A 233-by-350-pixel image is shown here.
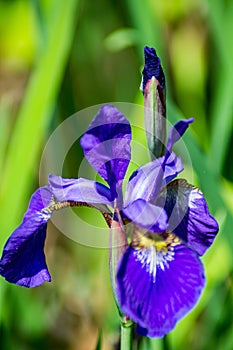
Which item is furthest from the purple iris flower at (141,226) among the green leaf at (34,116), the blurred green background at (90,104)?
the green leaf at (34,116)

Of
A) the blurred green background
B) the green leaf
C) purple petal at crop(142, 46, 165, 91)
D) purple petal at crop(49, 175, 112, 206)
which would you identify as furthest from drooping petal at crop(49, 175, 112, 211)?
the green leaf

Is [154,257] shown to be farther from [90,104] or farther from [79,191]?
[90,104]

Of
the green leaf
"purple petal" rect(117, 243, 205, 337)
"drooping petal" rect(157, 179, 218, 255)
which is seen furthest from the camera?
the green leaf

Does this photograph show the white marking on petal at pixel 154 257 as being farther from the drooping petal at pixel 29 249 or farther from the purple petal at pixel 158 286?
the drooping petal at pixel 29 249

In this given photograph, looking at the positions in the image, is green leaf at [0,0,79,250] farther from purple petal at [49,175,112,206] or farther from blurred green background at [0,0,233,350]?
purple petal at [49,175,112,206]

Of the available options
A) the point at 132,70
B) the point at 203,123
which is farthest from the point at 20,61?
the point at 203,123

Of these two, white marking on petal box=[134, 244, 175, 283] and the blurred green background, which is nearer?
white marking on petal box=[134, 244, 175, 283]

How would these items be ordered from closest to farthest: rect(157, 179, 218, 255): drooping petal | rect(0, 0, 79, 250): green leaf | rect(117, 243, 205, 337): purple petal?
rect(117, 243, 205, 337): purple petal
rect(157, 179, 218, 255): drooping petal
rect(0, 0, 79, 250): green leaf

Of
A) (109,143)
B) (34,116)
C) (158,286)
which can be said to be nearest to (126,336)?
(158,286)
